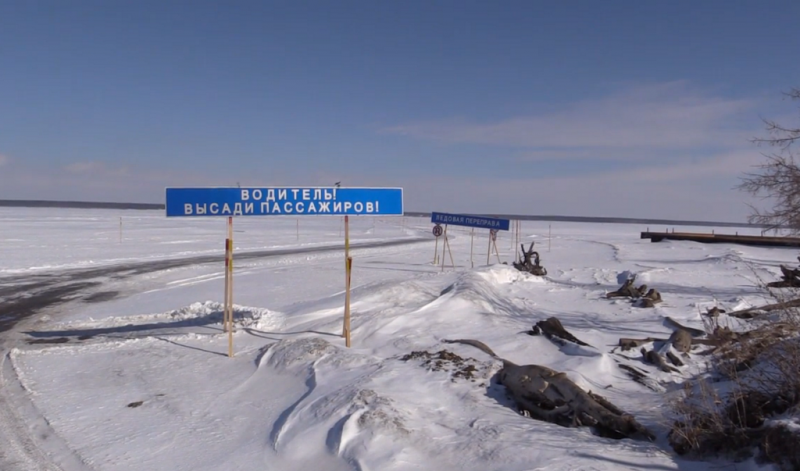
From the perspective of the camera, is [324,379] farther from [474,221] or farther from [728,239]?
[728,239]

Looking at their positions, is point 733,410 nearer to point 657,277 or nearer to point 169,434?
point 169,434

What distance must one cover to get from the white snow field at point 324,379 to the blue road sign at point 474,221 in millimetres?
5310

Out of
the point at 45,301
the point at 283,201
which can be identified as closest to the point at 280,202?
the point at 283,201

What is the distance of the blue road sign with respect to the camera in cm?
2092

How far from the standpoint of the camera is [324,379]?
22.8 ft

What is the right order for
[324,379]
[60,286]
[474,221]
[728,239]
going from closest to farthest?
[324,379] < [60,286] < [474,221] < [728,239]

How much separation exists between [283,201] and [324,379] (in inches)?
113

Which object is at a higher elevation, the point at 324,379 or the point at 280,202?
the point at 280,202

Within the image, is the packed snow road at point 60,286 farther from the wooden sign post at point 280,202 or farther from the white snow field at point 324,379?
the wooden sign post at point 280,202

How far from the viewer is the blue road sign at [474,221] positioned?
20.9 m

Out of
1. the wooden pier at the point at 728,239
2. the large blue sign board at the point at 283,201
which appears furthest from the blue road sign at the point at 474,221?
the wooden pier at the point at 728,239

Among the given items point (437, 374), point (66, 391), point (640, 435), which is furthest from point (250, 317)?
point (640, 435)

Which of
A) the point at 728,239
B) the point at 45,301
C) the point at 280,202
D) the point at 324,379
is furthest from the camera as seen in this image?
the point at 728,239

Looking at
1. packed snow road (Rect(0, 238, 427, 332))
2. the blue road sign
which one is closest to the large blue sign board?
packed snow road (Rect(0, 238, 427, 332))
